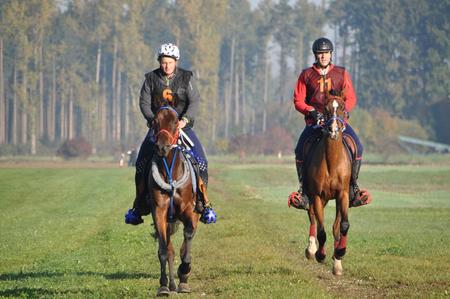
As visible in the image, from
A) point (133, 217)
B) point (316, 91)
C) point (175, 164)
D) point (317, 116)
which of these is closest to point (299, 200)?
point (317, 116)

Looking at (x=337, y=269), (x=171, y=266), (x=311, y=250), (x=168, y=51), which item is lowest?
(x=337, y=269)

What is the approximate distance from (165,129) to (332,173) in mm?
3461

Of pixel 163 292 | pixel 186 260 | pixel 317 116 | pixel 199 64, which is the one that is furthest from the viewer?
pixel 199 64

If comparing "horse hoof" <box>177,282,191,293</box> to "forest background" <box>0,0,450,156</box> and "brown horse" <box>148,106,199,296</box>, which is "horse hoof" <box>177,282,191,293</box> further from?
"forest background" <box>0,0,450,156</box>

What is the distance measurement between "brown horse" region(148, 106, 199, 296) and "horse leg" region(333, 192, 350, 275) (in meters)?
2.83

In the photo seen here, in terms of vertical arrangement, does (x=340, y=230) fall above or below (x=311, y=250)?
above

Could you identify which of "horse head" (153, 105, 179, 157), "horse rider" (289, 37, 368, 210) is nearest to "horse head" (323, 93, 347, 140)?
"horse rider" (289, 37, 368, 210)

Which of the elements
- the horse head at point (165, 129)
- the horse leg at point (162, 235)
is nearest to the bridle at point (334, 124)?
the horse head at point (165, 129)

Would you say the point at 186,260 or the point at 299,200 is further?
the point at 299,200

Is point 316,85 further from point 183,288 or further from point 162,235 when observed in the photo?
point 183,288

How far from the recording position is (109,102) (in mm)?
151750

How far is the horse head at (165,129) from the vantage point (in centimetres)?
1378

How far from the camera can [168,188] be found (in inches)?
555

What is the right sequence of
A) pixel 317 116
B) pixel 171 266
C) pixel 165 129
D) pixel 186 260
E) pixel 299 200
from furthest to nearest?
1. pixel 299 200
2. pixel 317 116
3. pixel 186 260
4. pixel 171 266
5. pixel 165 129
